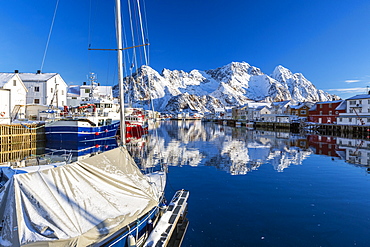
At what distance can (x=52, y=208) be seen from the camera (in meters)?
5.50

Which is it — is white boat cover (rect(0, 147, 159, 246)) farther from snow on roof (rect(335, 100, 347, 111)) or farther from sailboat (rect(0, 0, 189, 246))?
snow on roof (rect(335, 100, 347, 111))

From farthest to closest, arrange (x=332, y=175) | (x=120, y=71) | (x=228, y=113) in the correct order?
(x=228, y=113)
(x=332, y=175)
(x=120, y=71)

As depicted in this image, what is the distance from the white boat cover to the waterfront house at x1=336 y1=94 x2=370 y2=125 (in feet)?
238

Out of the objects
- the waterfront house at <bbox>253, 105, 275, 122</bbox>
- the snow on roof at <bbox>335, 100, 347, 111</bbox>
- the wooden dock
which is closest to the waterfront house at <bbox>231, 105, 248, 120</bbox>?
the waterfront house at <bbox>253, 105, 275, 122</bbox>

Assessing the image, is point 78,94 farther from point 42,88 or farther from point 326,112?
point 326,112

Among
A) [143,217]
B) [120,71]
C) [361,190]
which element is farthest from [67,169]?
[361,190]

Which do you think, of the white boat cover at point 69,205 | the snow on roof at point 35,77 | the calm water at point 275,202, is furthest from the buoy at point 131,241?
the snow on roof at point 35,77

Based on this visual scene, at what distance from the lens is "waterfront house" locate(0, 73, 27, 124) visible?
43.2 meters

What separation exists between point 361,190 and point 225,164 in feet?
35.3

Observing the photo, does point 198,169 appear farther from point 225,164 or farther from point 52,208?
point 52,208

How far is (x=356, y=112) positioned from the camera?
64.5 meters

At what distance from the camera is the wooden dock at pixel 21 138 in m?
31.1

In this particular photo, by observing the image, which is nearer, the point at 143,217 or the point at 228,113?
the point at 143,217

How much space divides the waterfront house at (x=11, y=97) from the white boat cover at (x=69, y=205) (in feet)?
150
